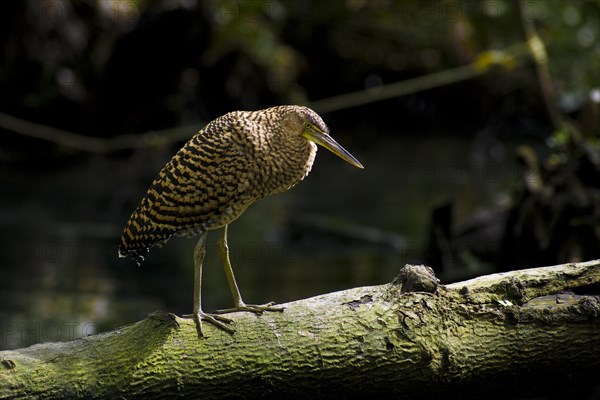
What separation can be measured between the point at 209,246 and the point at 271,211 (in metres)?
1.62

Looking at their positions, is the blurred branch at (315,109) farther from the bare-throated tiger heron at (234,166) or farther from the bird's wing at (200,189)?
the bird's wing at (200,189)

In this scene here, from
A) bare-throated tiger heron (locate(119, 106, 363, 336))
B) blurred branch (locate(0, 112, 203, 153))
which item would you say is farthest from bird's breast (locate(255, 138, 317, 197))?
blurred branch (locate(0, 112, 203, 153))

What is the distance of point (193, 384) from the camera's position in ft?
10.7

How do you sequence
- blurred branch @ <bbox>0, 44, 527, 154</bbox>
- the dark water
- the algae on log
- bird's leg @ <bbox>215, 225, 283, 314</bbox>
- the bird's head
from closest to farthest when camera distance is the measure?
the algae on log
bird's leg @ <bbox>215, 225, 283, 314</bbox>
the bird's head
the dark water
blurred branch @ <bbox>0, 44, 527, 154</bbox>

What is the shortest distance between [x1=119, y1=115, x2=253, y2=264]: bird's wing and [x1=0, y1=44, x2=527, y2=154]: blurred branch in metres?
4.43

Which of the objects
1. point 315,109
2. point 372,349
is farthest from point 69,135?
point 372,349

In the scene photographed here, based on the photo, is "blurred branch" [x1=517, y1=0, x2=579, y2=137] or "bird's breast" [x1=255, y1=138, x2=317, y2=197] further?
"blurred branch" [x1=517, y1=0, x2=579, y2=137]

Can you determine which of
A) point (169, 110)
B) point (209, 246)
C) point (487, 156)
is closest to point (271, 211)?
point (209, 246)

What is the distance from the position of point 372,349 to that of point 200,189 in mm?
951

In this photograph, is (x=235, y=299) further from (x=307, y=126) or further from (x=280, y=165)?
(x=307, y=126)

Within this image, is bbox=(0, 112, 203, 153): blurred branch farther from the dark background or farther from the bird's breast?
the bird's breast

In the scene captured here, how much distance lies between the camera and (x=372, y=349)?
3.34 m

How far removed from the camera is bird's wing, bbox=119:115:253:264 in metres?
3.76

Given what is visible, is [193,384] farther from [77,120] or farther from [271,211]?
[77,120]
